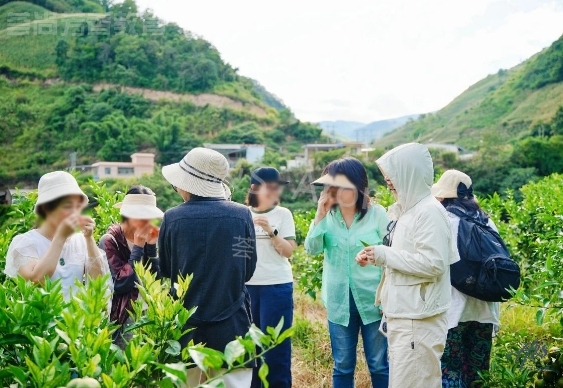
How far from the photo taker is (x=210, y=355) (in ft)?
2.92

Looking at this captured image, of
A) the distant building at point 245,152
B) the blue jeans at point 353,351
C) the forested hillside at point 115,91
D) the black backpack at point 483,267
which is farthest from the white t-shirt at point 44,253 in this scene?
the forested hillside at point 115,91

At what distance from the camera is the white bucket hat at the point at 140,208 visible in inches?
83.6

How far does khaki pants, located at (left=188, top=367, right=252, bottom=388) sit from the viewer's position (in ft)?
6.26

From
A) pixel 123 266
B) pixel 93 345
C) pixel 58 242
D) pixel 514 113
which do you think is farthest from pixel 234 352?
pixel 514 113

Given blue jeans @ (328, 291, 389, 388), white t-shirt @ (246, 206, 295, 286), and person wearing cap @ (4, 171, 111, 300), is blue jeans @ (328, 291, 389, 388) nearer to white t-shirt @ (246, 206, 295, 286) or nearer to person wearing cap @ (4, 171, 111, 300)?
white t-shirt @ (246, 206, 295, 286)

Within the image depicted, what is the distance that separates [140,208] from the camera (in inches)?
85.7

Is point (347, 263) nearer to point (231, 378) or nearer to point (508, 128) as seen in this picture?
point (231, 378)

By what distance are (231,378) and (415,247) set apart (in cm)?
88

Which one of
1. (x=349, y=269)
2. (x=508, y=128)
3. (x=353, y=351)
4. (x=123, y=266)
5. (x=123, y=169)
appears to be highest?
(x=508, y=128)

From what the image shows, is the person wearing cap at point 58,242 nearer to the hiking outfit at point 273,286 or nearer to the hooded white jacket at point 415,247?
the hiking outfit at point 273,286

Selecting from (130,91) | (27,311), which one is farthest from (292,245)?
(130,91)

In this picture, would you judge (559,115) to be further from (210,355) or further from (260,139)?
(210,355)

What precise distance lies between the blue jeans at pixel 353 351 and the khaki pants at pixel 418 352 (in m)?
0.46

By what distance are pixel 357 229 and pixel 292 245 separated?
1.45 feet
